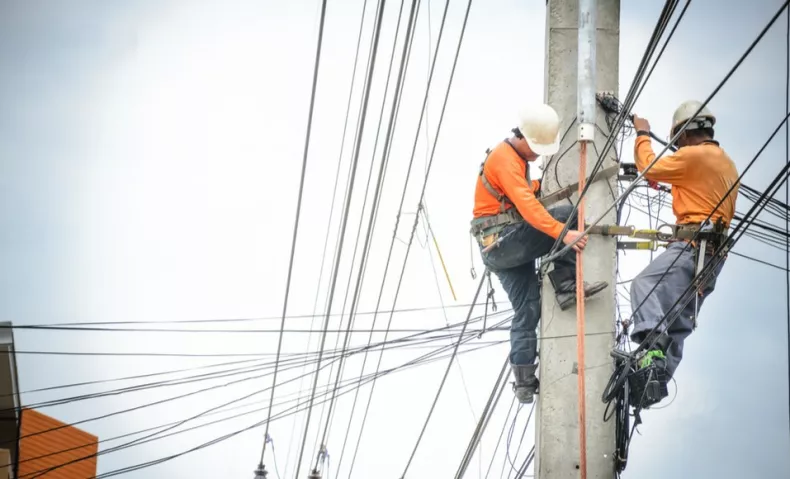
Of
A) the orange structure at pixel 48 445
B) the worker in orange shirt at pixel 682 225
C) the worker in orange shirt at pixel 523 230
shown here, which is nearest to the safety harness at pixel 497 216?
the worker in orange shirt at pixel 523 230

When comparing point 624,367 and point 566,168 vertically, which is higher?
point 566,168

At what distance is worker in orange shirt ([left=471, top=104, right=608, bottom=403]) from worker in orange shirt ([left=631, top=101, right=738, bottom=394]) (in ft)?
1.36

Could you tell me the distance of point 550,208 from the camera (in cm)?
709

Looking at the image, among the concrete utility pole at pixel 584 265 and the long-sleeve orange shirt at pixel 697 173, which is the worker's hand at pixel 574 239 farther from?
the long-sleeve orange shirt at pixel 697 173

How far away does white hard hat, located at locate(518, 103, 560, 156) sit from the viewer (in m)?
6.84

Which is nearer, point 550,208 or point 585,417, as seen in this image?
point 585,417

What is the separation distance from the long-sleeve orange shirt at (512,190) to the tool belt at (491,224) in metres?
0.05

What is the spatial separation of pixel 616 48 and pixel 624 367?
6.80 feet

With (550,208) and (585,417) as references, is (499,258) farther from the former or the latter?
(585,417)

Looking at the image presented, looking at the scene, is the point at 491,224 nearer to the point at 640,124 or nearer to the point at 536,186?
the point at 536,186

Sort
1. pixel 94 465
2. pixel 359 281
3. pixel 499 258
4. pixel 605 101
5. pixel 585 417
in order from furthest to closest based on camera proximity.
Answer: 1. pixel 94 465
2. pixel 359 281
3. pixel 499 258
4. pixel 605 101
5. pixel 585 417

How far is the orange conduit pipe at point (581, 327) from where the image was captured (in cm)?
638

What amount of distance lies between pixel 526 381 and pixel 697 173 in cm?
180

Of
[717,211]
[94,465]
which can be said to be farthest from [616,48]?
[94,465]
